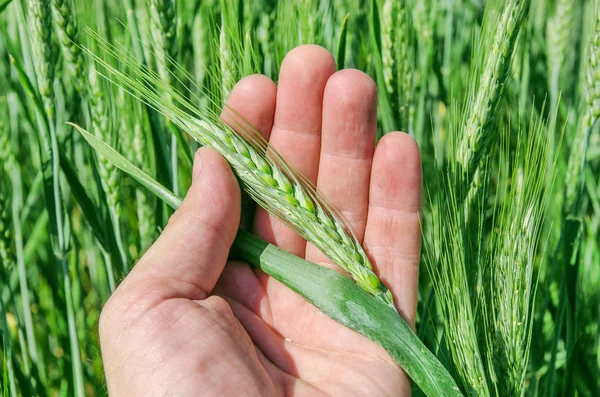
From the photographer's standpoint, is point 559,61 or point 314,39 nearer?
point 314,39

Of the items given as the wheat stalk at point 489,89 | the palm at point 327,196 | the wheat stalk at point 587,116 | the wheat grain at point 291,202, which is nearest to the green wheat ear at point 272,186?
the wheat grain at point 291,202

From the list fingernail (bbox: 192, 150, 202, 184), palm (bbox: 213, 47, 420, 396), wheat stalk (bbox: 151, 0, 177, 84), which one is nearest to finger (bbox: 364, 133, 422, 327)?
palm (bbox: 213, 47, 420, 396)

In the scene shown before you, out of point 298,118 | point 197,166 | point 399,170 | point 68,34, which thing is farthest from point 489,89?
point 68,34

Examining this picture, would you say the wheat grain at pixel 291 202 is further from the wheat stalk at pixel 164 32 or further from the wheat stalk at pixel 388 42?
the wheat stalk at pixel 388 42

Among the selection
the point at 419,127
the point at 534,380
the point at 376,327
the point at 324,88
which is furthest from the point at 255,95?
the point at 534,380

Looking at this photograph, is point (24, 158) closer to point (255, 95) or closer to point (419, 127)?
point (255, 95)

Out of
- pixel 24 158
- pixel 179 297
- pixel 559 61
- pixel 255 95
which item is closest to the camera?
pixel 179 297
